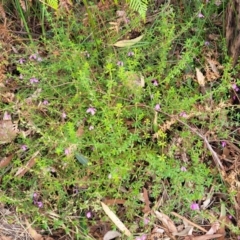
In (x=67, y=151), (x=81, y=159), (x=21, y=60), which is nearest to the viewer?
(x=67, y=151)

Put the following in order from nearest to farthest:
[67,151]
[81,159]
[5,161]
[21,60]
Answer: [67,151], [81,159], [5,161], [21,60]

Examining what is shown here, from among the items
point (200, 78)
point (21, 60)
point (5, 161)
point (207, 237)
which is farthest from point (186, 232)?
point (21, 60)

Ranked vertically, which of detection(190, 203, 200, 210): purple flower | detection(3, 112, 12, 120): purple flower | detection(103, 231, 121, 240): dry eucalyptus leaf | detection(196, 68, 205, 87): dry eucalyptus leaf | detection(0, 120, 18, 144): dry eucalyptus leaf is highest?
detection(196, 68, 205, 87): dry eucalyptus leaf

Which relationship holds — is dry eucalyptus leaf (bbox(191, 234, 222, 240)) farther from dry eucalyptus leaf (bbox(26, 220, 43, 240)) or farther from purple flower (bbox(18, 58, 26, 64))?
purple flower (bbox(18, 58, 26, 64))

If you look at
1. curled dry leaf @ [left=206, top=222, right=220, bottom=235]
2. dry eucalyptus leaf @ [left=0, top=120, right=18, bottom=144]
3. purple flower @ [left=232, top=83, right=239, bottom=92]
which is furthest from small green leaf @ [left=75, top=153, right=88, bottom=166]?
Result: purple flower @ [left=232, top=83, right=239, bottom=92]

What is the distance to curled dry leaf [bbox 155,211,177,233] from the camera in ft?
7.53

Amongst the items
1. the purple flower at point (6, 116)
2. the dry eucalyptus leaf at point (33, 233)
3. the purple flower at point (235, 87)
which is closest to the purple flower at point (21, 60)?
the purple flower at point (6, 116)

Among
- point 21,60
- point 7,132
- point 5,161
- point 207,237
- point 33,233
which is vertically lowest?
point 207,237

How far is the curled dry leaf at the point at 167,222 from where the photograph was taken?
2.29 m

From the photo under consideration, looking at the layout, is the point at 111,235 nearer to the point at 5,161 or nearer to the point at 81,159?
the point at 81,159

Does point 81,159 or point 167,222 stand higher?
point 81,159

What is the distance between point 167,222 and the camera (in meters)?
2.30

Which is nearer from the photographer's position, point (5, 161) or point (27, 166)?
point (27, 166)

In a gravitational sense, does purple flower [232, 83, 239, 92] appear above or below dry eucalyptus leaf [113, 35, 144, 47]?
below
